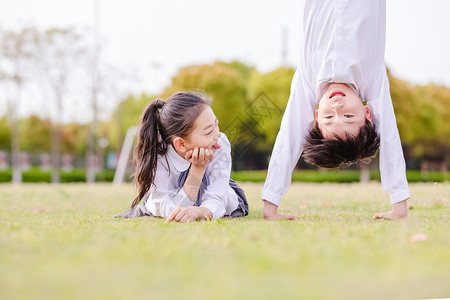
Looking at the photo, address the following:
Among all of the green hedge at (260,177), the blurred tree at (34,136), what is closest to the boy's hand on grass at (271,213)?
the green hedge at (260,177)

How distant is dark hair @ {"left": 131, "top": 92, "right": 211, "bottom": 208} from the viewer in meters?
3.38

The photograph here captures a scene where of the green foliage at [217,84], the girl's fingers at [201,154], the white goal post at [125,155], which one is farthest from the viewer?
the green foliage at [217,84]

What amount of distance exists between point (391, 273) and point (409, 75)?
73.8 ft

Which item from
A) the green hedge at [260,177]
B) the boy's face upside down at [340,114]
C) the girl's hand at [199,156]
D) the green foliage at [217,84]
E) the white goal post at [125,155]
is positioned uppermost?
the boy's face upside down at [340,114]

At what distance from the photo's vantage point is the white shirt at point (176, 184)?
345 cm

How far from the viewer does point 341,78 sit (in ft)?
11.5

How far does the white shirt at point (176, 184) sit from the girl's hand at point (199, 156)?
213 mm

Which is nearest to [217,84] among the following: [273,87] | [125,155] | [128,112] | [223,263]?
[273,87]

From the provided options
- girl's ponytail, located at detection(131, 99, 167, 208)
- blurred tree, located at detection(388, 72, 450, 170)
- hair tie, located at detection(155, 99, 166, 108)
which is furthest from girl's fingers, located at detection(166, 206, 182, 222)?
blurred tree, located at detection(388, 72, 450, 170)

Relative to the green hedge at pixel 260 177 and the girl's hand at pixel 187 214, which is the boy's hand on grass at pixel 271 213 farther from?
the green hedge at pixel 260 177

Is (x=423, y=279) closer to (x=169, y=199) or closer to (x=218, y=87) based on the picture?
(x=169, y=199)

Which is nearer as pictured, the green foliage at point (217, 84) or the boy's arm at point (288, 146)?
the boy's arm at point (288, 146)

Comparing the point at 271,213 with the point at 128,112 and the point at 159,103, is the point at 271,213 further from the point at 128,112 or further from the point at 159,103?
the point at 128,112

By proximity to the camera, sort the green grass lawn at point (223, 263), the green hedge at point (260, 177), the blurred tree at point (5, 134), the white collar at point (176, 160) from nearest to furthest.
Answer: the green grass lawn at point (223, 263)
the white collar at point (176, 160)
the green hedge at point (260, 177)
the blurred tree at point (5, 134)
